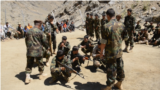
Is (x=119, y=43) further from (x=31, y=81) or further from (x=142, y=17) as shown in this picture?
(x=142, y=17)

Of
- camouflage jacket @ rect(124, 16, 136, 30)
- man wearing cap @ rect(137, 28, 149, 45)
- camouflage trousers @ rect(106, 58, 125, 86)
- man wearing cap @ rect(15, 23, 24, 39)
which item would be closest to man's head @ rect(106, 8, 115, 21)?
camouflage trousers @ rect(106, 58, 125, 86)

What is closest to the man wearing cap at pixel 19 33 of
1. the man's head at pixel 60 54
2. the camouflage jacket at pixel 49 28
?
the camouflage jacket at pixel 49 28

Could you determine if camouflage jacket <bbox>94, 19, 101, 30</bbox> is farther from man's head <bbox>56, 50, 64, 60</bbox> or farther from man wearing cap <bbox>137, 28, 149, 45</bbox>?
man's head <bbox>56, 50, 64, 60</bbox>

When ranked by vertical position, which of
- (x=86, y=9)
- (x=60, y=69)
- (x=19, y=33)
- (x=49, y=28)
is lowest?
(x=60, y=69)

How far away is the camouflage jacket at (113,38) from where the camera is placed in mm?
2756

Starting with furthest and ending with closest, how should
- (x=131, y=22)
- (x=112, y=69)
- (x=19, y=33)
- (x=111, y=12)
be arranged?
(x=19, y=33) < (x=131, y=22) < (x=112, y=69) < (x=111, y=12)

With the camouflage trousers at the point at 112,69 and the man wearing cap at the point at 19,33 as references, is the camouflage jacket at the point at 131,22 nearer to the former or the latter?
the camouflage trousers at the point at 112,69

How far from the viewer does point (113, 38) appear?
9.09 ft

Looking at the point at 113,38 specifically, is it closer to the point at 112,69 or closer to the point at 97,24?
the point at 112,69

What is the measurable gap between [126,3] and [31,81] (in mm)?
15472

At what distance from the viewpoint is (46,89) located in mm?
3420

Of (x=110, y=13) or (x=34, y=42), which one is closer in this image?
(x=110, y=13)

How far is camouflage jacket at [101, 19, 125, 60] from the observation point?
276cm

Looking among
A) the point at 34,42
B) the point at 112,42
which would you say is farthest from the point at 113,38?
the point at 34,42
